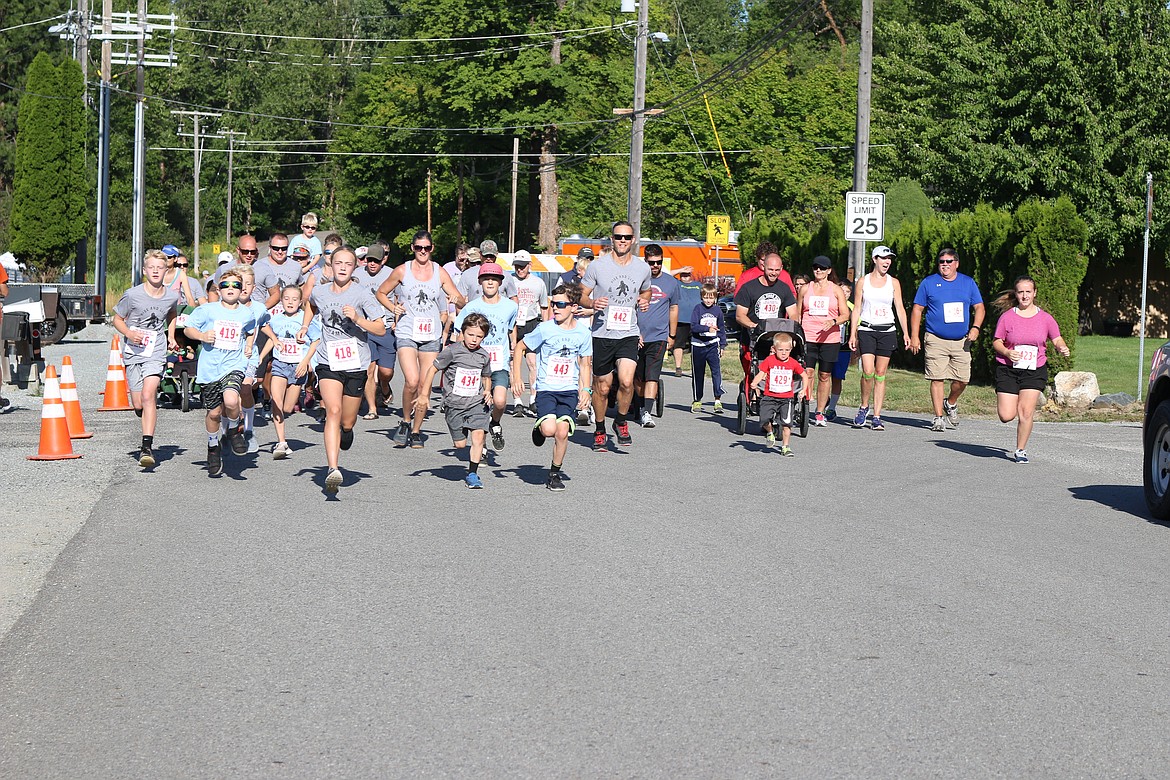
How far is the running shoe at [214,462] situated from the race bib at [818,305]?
286 inches

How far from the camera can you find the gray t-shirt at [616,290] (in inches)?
611

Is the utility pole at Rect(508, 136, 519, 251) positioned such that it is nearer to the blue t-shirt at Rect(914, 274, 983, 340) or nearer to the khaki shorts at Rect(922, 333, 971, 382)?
the blue t-shirt at Rect(914, 274, 983, 340)

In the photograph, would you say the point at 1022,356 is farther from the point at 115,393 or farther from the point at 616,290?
the point at 115,393

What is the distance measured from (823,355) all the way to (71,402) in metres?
8.15

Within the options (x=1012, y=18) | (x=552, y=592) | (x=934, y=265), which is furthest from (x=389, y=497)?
(x=1012, y=18)

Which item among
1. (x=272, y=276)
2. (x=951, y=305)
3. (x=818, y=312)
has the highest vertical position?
(x=272, y=276)

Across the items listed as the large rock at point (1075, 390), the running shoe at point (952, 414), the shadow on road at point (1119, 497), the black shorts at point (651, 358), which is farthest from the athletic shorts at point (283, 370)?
the large rock at point (1075, 390)

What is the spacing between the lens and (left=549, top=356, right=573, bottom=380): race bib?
12548mm

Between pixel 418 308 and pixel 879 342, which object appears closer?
pixel 418 308

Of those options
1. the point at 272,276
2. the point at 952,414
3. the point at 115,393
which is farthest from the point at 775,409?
the point at 115,393

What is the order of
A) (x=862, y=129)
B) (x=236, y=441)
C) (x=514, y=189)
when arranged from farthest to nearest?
1. (x=514, y=189)
2. (x=862, y=129)
3. (x=236, y=441)

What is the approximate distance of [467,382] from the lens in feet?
40.9

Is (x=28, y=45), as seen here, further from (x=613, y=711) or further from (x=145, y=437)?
(x=613, y=711)

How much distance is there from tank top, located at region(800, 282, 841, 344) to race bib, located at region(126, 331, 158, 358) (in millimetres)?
7365
